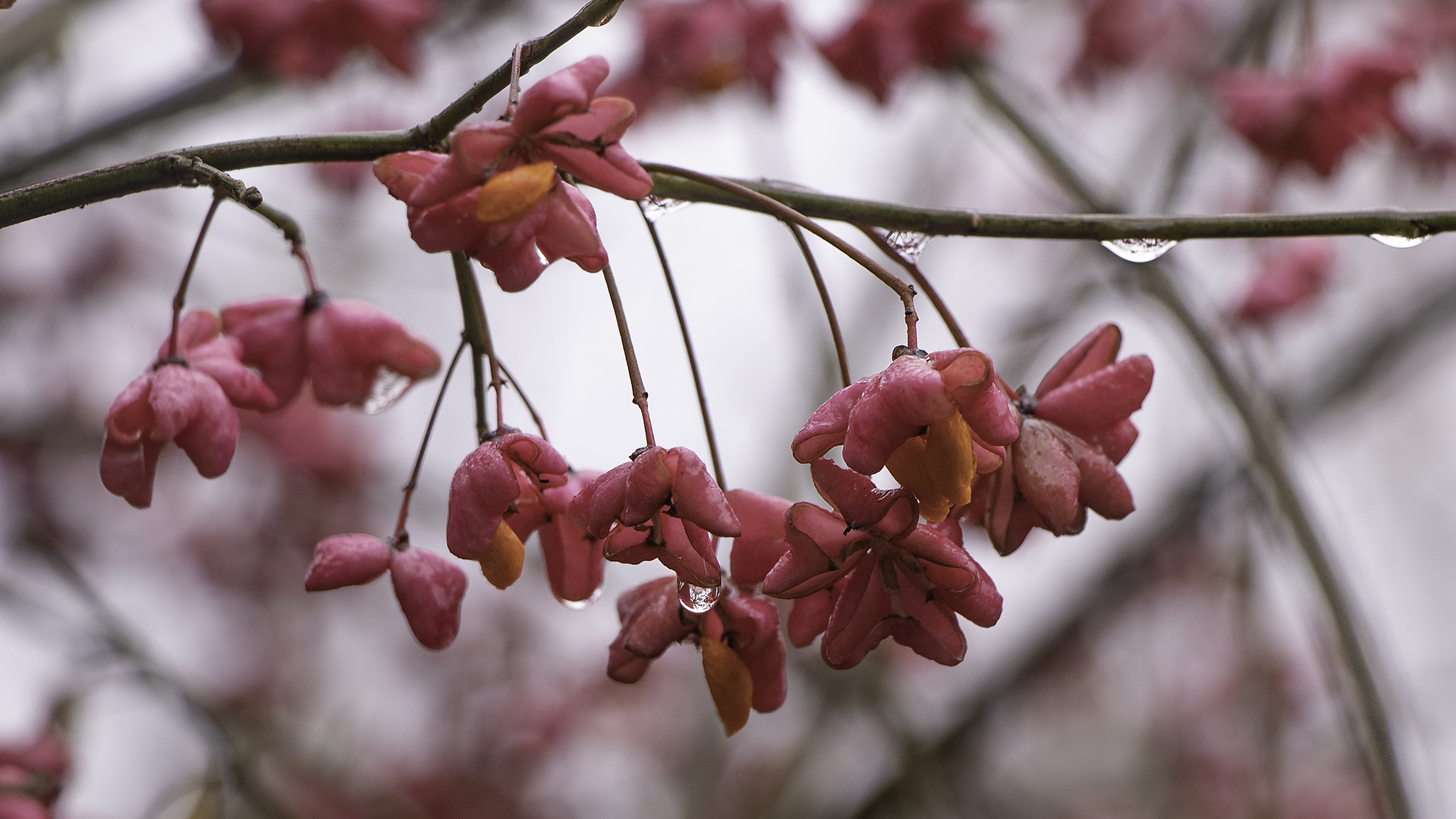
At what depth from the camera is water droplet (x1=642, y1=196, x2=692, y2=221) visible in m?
1.17

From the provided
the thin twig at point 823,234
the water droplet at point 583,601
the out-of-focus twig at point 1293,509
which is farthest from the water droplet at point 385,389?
the out-of-focus twig at point 1293,509

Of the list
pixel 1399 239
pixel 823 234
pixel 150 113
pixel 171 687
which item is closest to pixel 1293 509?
pixel 1399 239

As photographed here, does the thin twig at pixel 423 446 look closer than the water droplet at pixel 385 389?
Yes

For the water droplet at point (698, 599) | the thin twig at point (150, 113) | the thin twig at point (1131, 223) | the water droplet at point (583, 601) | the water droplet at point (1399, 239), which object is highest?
the thin twig at point (150, 113)

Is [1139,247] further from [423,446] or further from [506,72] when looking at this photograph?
[423,446]

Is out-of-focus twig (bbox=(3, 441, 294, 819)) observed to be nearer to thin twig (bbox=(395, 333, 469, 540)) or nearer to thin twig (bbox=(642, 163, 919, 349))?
thin twig (bbox=(395, 333, 469, 540))

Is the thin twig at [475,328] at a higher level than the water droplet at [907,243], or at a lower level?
lower

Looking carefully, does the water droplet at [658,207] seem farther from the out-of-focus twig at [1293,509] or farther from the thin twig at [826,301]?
the out-of-focus twig at [1293,509]

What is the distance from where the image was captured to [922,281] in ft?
3.51

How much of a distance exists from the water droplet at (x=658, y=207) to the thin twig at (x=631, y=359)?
180 mm

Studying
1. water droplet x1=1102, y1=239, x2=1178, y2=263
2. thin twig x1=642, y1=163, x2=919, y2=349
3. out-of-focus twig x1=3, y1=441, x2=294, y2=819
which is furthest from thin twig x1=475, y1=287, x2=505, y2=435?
out-of-focus twig x1=3, y1=441, x2=294, y2=819

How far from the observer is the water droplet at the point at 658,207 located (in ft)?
3.82

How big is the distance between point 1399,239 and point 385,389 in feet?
3.57

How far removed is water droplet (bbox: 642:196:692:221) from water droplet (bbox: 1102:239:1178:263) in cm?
43
